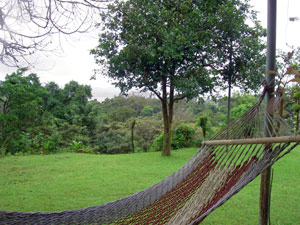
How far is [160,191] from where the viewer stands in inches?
81.4

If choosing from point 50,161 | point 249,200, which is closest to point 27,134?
point 50,161

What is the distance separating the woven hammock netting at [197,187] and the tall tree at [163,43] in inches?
119

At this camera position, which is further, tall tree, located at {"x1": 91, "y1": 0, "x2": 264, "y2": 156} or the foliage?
the foliage

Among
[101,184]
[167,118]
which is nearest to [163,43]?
[167,118]

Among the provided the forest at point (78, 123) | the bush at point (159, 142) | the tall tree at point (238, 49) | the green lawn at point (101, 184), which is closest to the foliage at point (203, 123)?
the forest at point (78, 123)

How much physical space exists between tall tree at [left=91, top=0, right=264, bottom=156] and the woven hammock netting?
3.02 metres

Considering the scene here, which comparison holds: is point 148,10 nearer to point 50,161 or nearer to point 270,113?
point 50,161

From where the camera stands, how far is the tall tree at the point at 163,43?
16.5 ft

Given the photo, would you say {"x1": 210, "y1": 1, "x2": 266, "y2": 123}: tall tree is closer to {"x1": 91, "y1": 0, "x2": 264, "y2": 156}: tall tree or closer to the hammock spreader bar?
{"x1": 91, "y1": 0, "x2": 264, "y2": 156}: tall tree

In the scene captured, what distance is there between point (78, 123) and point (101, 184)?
20.3 ft

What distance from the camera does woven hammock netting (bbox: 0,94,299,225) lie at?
1.50 m

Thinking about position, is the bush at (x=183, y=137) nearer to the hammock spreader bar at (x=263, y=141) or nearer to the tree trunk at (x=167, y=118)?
the tree trunk at (x=167, y=118)

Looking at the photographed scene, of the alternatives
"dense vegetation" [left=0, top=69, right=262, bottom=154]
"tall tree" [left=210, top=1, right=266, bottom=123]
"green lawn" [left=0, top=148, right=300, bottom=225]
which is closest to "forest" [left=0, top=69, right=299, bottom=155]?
"dense vegetation" [left=0, top=69, right=262, bottom=154]

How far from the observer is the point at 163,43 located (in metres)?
4.98
